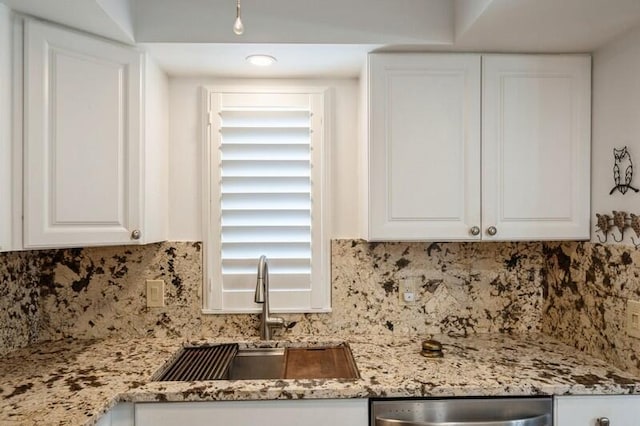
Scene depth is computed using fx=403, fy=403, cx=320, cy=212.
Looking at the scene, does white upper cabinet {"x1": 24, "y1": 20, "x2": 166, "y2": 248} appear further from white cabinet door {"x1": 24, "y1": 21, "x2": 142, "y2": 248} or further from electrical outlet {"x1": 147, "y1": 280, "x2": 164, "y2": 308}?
electrical outlet {"x1": 147, "y1": 280, "x2": 164, "y2": 308}

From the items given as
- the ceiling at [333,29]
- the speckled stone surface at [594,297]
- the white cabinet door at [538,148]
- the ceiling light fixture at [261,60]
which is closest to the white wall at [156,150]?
the ceiling at [333,29]

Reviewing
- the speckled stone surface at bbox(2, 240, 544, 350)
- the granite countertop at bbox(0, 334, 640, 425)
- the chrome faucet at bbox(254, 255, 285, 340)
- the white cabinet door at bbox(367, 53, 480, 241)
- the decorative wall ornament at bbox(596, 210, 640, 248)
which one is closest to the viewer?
the granite countertop at bbox(0, 334, 640, 425)

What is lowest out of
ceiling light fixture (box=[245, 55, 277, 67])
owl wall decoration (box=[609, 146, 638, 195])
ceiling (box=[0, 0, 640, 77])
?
owl wall decoration (box=[609, 146, 638, 195])

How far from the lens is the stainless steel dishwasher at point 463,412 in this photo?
51.0 inches

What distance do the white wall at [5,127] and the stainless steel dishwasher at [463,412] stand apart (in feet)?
4.26

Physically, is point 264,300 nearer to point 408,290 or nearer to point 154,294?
point 154,294

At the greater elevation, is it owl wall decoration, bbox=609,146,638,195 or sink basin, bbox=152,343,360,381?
owl wall decoration, bbox=609,146,638,195

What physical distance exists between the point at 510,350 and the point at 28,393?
1731 mm

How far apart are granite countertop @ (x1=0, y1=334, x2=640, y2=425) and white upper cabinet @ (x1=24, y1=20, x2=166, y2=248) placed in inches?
18.1

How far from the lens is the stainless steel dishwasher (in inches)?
51.0

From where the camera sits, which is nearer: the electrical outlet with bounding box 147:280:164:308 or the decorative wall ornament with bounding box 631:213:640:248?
the decorative wall ornament with bounding box 631:213:640:248

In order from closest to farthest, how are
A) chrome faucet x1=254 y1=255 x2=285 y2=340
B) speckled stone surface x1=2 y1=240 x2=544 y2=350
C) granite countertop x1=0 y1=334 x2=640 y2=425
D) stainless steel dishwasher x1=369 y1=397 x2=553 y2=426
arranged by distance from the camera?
granite countertop x1=0 y1=334 x2=640 y2=425, stainless steel dishwasher x1=369 y1=397 x2=553 y2=426, chrome faucet x1=254 y1=255 x2=285 y2=340, speckled stone surface x1=2 y1=240 x2=544 y2=350

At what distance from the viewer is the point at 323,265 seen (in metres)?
1.90

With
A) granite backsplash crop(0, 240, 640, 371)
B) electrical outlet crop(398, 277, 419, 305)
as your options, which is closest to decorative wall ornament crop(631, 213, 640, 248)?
granite backsplash crop(0, 240, 640, 371)
